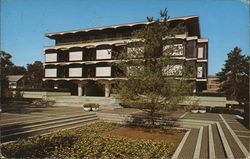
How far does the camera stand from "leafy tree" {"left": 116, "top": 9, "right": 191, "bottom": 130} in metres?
11.4

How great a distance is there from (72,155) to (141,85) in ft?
20.5

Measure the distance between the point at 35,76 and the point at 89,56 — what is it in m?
38.4

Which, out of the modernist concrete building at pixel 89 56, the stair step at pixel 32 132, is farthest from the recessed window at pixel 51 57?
the stair step at pixel 32 132

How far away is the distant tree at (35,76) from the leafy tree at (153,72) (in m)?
62.1

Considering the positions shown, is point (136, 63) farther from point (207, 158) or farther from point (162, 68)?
point (207, 158)

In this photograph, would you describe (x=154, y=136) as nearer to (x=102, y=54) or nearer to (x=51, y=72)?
(x=102, y=54)

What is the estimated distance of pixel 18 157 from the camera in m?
6.60

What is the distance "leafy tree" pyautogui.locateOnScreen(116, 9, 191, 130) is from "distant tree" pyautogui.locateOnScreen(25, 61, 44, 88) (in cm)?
6210

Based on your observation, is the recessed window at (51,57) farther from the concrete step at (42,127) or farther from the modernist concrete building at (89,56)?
the concrete step at (42,127)

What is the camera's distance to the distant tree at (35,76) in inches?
2568

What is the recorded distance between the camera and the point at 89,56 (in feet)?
135

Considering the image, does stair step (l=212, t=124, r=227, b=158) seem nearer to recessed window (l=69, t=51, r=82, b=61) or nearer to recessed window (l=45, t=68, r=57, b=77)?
recessed window (l=69, t=51, r=82, b=61)

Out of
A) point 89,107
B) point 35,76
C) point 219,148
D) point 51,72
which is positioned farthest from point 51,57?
point 219,148

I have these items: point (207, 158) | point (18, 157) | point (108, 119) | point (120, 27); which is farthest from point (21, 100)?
point (207, 158)
